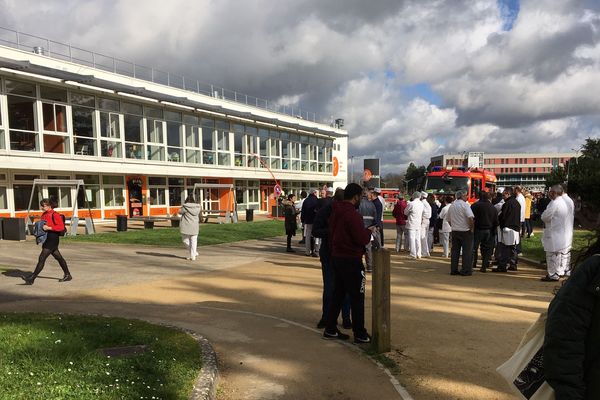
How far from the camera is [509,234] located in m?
10.7

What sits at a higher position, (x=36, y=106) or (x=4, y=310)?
(x=36, y=106)

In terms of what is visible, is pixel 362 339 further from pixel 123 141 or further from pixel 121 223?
pixel 123 141

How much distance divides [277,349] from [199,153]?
2784 centimetres

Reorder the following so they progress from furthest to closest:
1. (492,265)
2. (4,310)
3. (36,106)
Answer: (36,106) → (492,265) → (4,310)

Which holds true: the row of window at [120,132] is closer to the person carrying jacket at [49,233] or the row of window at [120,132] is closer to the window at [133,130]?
the window at [133,130]

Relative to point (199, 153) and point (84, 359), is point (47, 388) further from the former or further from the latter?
point (199, 153)

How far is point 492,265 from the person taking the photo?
11828 millimetres

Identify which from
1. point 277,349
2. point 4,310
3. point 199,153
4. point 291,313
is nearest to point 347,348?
point 277,349

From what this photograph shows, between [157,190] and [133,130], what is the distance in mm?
4109

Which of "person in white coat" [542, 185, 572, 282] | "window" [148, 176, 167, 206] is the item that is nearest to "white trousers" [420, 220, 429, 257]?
"person in white coat" [542, 185, 572, 282]

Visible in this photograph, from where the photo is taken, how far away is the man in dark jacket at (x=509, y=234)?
10703mm

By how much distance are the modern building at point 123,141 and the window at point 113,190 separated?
6 centimetres

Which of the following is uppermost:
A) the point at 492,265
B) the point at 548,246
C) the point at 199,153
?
the point at 199,153

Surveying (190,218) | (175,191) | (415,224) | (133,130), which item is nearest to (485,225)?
(415,224)
